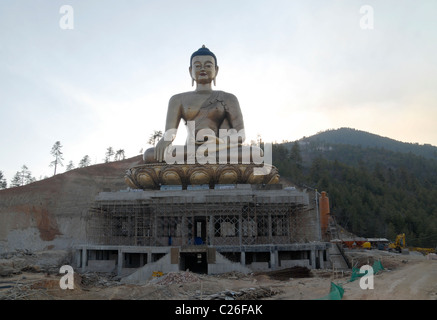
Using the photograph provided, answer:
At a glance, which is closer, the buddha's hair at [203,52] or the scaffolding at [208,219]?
the scaffolding at [208,219]

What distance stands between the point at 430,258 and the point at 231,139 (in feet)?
35.2

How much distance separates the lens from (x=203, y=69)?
1872 cm

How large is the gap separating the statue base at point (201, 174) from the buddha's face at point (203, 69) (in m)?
4.91

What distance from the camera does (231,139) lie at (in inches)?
671

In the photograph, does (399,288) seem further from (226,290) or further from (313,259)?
(313,259)

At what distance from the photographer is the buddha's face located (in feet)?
61.5

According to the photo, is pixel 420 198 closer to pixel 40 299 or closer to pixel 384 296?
pixel 384 296

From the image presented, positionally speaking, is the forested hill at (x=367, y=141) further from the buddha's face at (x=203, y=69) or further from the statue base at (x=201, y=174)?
the statue base at (x=201, y=174)

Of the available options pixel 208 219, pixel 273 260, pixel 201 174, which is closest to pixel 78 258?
pixel 208 219

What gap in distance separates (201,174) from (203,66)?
5760 mm

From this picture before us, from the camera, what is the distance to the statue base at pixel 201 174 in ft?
53.7

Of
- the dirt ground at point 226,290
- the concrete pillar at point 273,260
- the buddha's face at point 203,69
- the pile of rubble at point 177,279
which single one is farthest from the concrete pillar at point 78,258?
the buddha's face at point 203,69

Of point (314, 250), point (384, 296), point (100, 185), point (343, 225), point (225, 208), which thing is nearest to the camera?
point (384, 296)

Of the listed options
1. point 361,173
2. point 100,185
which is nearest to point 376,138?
point 361,173
